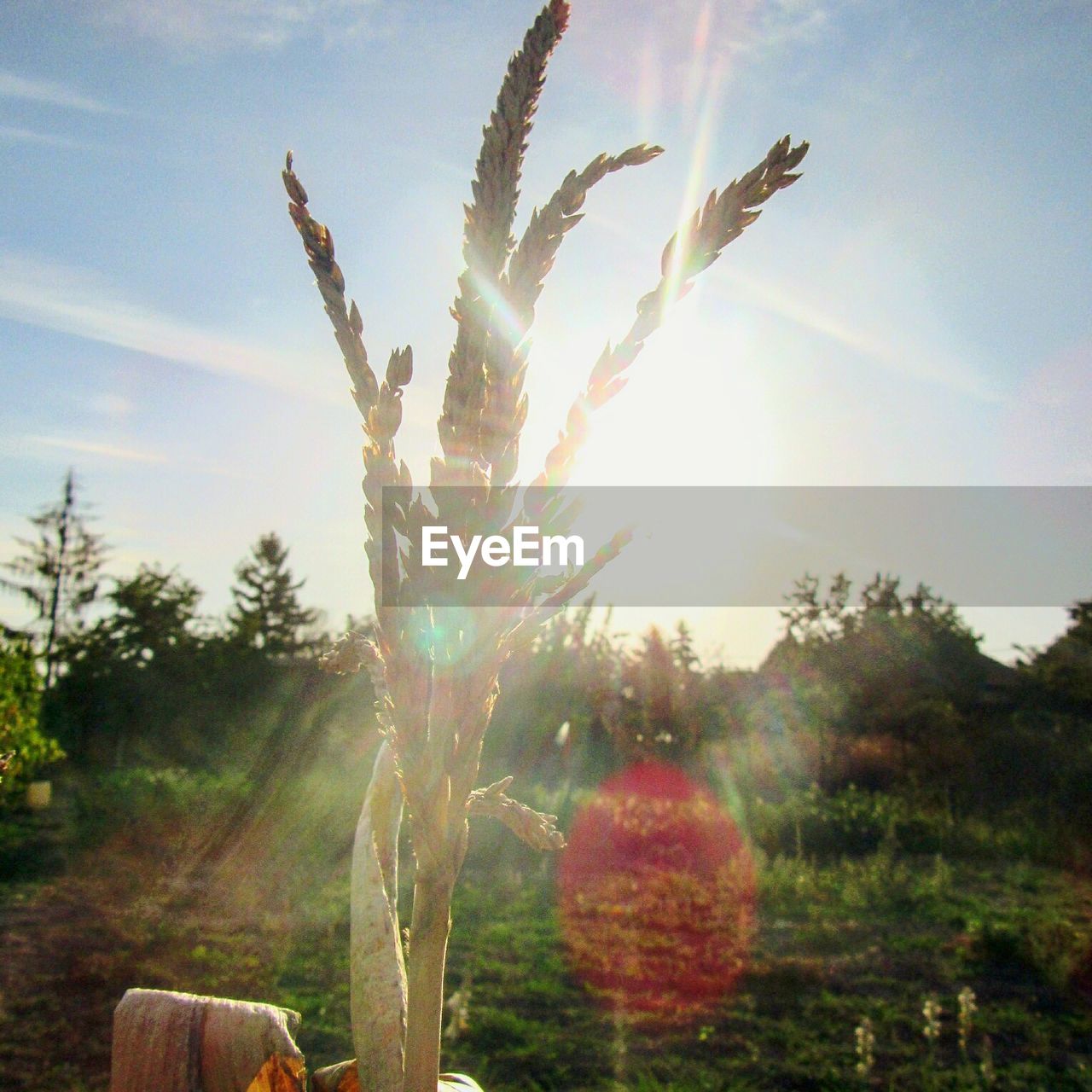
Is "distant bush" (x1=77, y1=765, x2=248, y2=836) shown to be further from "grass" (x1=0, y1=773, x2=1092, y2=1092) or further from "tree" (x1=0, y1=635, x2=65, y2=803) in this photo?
"tree" (x1=0, y1=635, x2=65, y2=803)

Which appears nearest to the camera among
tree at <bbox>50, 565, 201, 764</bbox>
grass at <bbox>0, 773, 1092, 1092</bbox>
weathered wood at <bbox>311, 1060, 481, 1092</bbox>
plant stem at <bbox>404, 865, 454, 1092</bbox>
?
plant stem at <bbox>404, 865, 454, 1092</bbox>

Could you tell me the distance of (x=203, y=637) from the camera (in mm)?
28062

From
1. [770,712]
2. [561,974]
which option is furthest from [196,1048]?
[770,712]

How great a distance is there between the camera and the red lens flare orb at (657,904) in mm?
7984

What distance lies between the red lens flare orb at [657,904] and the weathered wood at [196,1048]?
6.43 meters

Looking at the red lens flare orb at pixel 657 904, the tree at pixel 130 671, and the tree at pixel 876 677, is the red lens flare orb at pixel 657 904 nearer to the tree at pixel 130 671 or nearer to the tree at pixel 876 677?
the tree at pixel 876 677

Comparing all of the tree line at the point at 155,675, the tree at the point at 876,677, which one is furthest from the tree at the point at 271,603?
the tree at the point at 876,677

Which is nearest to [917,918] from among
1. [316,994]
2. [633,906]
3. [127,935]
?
[633,906]

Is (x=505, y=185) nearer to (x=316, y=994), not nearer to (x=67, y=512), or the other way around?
(x=316, y=994)

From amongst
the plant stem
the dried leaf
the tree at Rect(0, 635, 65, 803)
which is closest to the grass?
the tree at Rect(0, 635, 65, 803)

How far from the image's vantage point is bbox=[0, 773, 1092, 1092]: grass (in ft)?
20.2

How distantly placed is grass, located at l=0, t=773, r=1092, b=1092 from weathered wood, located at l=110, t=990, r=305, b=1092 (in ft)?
16.4

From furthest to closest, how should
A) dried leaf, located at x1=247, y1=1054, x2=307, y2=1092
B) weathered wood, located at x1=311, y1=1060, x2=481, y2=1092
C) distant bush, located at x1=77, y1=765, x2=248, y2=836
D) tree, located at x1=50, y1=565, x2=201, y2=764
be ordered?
tree, located at x1=50, y1=565, x2=201, y2=764 → distant bush, located at x1=77, y1=765, x2=248, y2=836 → weathered wood, located at x1=311, y1=1060, x2=481, y2=1092 → dried leaf, located at x1=247, y1=1054, x2=307, y2=1092

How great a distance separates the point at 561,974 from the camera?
824 cm
